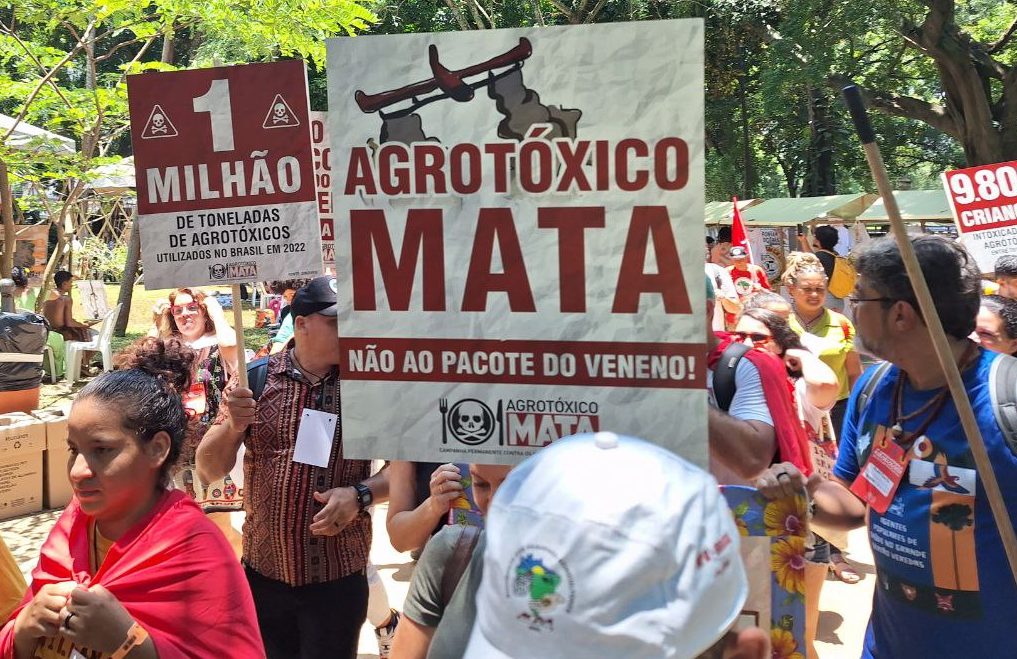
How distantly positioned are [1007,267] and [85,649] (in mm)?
4917

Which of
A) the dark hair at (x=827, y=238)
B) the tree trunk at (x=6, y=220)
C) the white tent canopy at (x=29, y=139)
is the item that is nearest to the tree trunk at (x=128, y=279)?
→ the tree trunk at (x=6, y=220)

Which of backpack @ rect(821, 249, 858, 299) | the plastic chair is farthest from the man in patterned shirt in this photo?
the plastic chair

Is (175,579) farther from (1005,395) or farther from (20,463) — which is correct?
(20,463)

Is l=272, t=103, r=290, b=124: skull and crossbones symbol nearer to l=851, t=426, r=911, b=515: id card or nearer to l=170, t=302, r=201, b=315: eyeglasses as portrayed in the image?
l=851, t=426, r=911, b=515: id card

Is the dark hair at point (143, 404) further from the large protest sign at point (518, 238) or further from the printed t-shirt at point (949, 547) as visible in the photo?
the printed t-shirt at point (949, 547)

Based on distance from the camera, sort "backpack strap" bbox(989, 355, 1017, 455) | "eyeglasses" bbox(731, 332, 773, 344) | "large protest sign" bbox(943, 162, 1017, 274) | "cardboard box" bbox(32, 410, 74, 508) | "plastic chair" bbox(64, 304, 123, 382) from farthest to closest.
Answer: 1. "plastic chair" bbox(64, 304, 123, 382)
2. "cardboard box" bbox(32, 410, 74, 508)
3. "large protest sign" bbox(943, 162, 1017, 274)
4. "eyeglasses" bbox(731, 332, 773, 344)
5. "backpack strap" bbox(989, 355, 1017, 455)

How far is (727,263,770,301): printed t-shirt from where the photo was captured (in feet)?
24.5

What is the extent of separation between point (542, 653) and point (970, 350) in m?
1.76

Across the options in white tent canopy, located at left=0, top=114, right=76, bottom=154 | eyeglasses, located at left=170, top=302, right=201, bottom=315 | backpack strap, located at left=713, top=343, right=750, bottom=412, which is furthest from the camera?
white tent canopy, located at left=0, top=114, right=76, bottom=154

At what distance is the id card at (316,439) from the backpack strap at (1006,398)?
1.96 meters

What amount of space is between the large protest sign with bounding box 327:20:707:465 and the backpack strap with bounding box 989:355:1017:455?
33.6 inches

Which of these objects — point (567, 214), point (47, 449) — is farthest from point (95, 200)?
point (567, 214)

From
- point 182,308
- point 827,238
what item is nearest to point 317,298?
point 182,308

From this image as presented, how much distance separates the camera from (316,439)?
3205 mm
